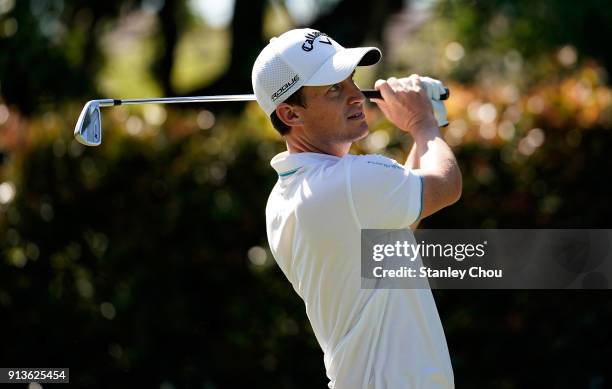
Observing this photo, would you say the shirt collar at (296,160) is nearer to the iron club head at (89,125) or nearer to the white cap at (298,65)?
the white cap at (298,65)

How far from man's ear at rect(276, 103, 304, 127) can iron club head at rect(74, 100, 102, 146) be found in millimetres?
805

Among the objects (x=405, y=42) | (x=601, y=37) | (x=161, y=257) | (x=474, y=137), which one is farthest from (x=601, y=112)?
(x=405, y=42)

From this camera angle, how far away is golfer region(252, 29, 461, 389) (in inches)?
121

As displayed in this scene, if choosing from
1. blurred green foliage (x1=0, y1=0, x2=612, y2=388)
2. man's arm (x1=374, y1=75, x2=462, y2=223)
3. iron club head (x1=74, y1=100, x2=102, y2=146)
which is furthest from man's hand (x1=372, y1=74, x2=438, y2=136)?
blurred green foliage (x1=0, y1=0, x2=612, y2=388)

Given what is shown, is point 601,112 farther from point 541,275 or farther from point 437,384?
point 437,384

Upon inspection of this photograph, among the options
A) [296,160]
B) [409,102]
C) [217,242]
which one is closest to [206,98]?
[296,160]

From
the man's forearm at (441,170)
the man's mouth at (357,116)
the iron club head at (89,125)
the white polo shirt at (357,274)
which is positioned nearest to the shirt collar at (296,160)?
the white polo shirt at (357,274)

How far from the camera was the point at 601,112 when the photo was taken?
625cm

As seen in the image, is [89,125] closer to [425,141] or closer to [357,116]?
[357,116]

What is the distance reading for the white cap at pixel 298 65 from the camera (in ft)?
10.6

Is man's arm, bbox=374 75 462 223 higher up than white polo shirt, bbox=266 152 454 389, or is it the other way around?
man's arm, bbox=374 75 462 223

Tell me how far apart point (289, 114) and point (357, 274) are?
55 centimetres

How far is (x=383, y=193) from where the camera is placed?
3029 mm

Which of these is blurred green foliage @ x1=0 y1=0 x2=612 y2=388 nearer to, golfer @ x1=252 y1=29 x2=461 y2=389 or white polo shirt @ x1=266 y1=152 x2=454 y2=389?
golfer @ x1=252 y1=29 x2=461 y2=389
